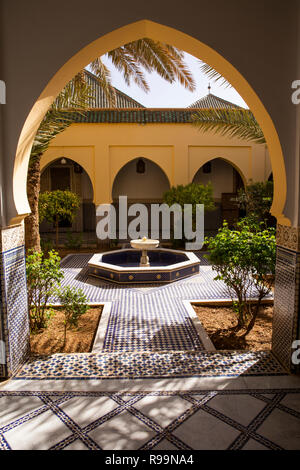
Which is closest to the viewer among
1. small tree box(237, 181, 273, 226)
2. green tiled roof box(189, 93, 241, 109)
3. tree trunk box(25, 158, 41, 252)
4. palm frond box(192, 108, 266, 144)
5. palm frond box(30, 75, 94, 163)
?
palm frond box(30, 75, 94, 163)

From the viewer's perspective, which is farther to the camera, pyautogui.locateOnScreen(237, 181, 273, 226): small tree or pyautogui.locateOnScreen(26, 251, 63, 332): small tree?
pyautogui.locateOnScreen(237, 181, 273, 226): small tree

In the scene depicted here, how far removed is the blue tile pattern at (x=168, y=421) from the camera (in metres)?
1.93

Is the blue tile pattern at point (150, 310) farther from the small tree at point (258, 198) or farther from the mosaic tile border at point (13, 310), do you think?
the small tree at point (258, 198)

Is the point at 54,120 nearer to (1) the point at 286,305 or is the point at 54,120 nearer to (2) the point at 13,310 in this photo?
(2) the point at 13,310

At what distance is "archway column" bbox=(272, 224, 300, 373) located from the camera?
8.60 feet

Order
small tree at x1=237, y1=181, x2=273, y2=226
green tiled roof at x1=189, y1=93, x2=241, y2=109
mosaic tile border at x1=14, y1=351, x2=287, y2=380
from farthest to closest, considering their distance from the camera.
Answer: green tiled roof at x1=189, y1=93, x2=241, y2=109
small tree at x1=237, y1=181, x2=273, y2=226
mosaic tile border at x1=14, y1=351, x2=287, y2=380

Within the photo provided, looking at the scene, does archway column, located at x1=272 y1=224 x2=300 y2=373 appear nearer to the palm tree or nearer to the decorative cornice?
the decorative cornice

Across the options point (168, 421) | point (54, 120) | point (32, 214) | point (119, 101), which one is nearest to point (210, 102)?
point (119, 101)

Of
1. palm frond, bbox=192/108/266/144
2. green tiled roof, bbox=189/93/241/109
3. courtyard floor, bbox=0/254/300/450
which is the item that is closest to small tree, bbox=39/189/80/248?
palm frond, bbox=192/108/266/144

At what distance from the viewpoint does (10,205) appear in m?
2.63

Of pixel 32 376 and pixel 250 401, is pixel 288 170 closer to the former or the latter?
pixel 250 401

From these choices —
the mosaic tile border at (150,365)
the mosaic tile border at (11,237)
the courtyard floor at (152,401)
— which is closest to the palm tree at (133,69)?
the mosaic tile border at (11,237)

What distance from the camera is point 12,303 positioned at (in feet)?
8.89

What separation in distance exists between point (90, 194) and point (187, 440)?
13014 mm
